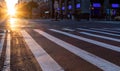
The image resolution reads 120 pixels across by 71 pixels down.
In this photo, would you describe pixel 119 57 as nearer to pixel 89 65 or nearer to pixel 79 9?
pixel 89 65

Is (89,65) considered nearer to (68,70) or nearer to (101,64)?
(101,64)

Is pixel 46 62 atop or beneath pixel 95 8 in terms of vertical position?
beneath

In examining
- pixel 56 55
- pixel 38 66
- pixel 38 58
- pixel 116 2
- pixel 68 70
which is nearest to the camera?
pixel 68 70

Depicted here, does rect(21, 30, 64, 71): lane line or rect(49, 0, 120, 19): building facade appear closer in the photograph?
rect(21, 30, 64, 71): lane line

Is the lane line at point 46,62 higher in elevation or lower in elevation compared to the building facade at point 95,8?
lower

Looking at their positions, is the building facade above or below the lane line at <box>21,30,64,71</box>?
above

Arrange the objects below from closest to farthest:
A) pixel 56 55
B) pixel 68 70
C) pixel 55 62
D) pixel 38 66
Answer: pixel 68 70, pixel 38 66, pixel 55 62, pixel 56 55

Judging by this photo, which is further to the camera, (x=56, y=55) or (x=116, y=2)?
(x=116, y=2)

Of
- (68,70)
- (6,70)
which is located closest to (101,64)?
(68,70)

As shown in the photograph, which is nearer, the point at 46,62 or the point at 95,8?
the point at 46,62

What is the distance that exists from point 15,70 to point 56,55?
9.31 ft

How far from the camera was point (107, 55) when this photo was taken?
1040 cm

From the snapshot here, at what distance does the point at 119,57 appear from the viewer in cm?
988

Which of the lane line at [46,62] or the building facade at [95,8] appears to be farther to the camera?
the building facade at [95,8]
